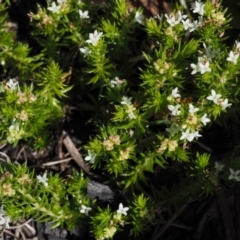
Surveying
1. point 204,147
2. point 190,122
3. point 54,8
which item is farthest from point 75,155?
point 190,122

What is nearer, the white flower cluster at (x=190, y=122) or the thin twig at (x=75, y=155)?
the white flower cluster at (x=190, y=122)

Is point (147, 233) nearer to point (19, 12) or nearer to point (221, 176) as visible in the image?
point (221, 176)

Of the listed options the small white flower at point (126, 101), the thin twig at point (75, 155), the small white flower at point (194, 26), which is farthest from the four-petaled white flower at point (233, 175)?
the thin twig at point (75, 155)

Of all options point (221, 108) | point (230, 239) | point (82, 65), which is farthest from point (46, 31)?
point (230, 239)

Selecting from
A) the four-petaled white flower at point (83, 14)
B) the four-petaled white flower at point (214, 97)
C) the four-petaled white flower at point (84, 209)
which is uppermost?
the four-petaled white flower at point (83, 14)

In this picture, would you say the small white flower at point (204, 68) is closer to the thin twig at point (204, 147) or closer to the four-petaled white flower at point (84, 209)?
the thin twig at point (204, 147)

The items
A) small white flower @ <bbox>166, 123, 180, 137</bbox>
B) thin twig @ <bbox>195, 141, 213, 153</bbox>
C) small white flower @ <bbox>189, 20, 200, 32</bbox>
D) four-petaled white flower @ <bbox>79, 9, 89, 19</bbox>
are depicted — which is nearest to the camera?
small white flower @ <bbox>166, 123, 180, 137</bbox>

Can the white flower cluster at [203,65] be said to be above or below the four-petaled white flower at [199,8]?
below

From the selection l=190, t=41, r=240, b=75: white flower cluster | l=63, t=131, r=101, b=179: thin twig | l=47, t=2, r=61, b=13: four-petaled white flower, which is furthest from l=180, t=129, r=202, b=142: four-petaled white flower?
l=47, t=2, r=61, b=13: four-petaled white flower

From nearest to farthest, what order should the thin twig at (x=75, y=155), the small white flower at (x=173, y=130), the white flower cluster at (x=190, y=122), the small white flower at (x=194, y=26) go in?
the white flower cluster at (x=190, y=122) → the small white flower at (x=173, y=130) → the small white flower at (x=194, y=26) → the thin twig at (x=75, y=155)

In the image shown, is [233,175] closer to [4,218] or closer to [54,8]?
[4,218]

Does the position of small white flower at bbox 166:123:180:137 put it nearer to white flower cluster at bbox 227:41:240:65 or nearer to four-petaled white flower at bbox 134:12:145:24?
white flower cluster at bbox 227:41:240:65
